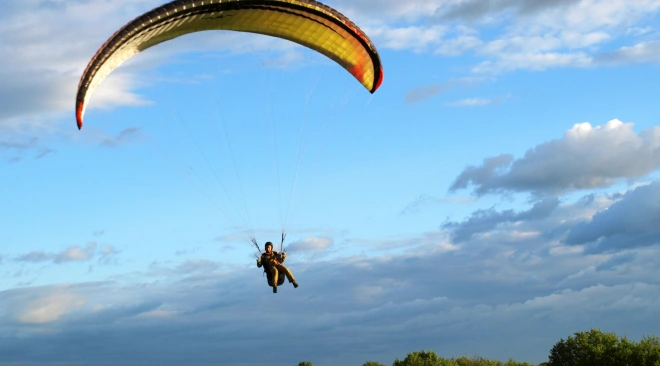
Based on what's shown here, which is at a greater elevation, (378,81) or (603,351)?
(378,81)

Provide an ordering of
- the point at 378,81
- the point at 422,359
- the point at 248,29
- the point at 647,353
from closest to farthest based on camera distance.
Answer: the point at 248,29
the point at 378,81
the point at 647,353
the point at 422,359

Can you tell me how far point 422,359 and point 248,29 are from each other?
50946mm

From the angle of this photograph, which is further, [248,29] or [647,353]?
[647,353]

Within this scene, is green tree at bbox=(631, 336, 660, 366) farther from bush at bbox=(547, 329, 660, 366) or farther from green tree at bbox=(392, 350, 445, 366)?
green tree at bbox=(392, 350, 445, 366)

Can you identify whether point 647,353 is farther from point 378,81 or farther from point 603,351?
point 378,81

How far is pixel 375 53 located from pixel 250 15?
5.50 m

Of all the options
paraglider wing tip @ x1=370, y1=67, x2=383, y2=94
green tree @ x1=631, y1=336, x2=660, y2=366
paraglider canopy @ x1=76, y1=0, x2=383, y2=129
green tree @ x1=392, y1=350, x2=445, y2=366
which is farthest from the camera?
green tree @ x1=392, y1=350, x2=445, y2=366

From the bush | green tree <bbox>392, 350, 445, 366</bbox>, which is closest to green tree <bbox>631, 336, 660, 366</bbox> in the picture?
the bush

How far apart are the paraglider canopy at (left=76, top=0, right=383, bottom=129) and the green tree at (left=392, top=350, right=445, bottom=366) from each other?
45.3m

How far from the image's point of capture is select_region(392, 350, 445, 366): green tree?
74.5 m

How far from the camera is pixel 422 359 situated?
249ft

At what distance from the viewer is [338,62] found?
109ft

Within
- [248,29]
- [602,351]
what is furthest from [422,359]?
[248,29]

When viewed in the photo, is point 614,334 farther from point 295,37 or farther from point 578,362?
point 295,37
